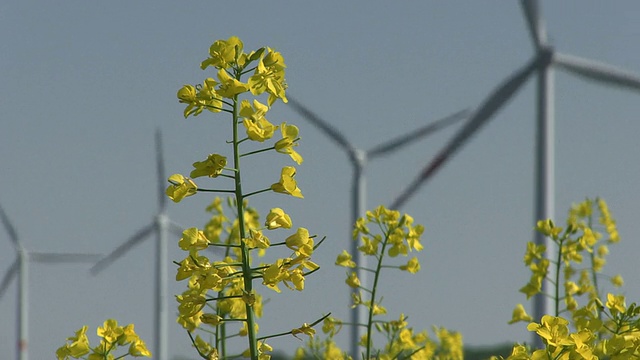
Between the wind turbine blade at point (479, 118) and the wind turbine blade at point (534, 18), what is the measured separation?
0.56 meters

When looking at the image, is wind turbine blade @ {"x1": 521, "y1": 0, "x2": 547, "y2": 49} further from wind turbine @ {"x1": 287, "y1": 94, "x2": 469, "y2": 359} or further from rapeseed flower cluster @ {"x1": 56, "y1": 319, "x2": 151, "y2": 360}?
rapeseed flower cluster @ {"x1": 56, "y1": 319, "x2": 151, "y2": 360}

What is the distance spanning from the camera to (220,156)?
329cm

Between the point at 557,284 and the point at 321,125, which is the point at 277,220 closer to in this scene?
the point at 557,284

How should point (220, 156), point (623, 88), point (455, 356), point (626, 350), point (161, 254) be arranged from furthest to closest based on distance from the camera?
point (161, 254), point (623, 88), point (455, 356), point (626, 350), point (220, 156)

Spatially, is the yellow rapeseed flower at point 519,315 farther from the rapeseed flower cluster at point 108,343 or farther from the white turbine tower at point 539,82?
the white turbine tower at point 539,82

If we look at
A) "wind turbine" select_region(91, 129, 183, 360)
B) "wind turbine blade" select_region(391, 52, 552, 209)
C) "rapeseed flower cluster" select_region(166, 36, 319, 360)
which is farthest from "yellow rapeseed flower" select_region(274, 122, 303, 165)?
Answer: "wind turbine" select_region(91, 129, 183, 360)

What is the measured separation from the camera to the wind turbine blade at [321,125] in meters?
16.5

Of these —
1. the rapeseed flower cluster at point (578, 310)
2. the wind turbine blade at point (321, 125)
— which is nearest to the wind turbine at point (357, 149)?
the wind turbine blade at point (321, 125)

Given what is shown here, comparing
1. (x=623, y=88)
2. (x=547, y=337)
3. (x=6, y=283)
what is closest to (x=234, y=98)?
(x=547, y=337)

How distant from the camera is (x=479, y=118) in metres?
13.4

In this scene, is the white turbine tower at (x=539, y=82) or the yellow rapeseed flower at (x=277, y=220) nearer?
the yellow rapeseed flower at (x=277, y=220)

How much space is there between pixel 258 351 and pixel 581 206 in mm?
4617

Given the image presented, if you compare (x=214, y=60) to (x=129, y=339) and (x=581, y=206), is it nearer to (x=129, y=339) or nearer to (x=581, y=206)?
(x=129, y=339)

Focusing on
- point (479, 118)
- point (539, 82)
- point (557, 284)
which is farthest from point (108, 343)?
point (479, 118)
